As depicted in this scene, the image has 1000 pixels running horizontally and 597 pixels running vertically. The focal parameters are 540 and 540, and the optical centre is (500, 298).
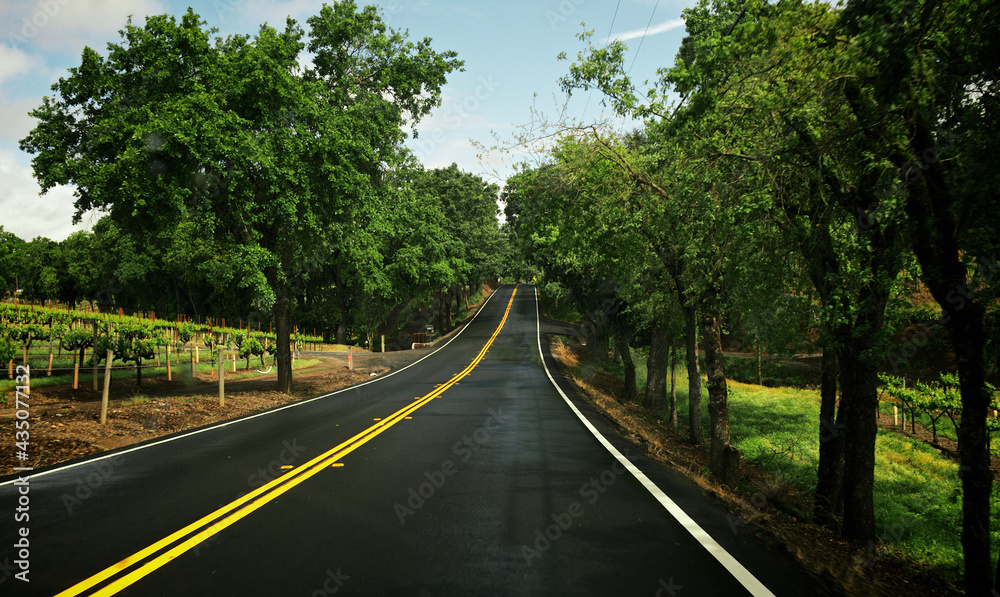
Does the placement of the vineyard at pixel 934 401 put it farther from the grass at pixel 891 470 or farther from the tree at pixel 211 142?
the tree at pixel 211 142

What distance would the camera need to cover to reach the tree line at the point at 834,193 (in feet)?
15.8

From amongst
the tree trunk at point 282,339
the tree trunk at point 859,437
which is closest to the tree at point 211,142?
the tree trunk at point 282,339

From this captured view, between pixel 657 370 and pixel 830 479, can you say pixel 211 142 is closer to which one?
pixel 830 479

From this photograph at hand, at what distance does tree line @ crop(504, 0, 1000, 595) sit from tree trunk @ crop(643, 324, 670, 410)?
8111 millimetres

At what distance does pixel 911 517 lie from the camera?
38.1ft

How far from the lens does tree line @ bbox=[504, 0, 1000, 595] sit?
4.82 m

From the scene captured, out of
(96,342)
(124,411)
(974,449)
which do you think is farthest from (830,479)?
(96,342)

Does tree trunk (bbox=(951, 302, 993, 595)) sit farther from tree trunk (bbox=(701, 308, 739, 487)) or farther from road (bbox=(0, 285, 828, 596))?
tree trunk (bbox=(701, 308, 739, 487))

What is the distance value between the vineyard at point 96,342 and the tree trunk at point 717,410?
1231 centimetres

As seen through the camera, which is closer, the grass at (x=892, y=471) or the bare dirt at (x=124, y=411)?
the bare dirt at (x=124, y=411)

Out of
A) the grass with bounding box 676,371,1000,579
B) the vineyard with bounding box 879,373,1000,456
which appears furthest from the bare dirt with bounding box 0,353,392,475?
the vineyard with bounding box 879,373,1000,456

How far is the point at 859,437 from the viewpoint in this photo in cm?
726

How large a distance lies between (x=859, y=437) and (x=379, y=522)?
636cm

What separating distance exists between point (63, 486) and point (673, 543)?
22.7 feet
